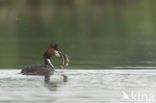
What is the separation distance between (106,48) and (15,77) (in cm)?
965

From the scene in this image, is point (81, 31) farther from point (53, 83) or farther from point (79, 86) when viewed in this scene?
point (79, 86)

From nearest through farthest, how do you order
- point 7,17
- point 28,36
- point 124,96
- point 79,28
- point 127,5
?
point 124,96, point 28,36, point 79,28, point 7,17, point 127,5

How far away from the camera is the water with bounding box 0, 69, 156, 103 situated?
16234mm

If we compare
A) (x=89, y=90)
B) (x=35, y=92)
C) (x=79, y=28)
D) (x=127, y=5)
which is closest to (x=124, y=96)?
(x=89, y=90)

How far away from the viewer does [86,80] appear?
18.6 metres

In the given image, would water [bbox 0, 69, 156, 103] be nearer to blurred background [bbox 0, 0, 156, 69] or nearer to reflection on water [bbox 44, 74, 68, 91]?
reflection on water [bbox 44, 74, 68, 91]

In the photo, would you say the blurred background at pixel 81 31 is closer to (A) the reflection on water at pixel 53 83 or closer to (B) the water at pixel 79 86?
(B) the water at pixel 79 86

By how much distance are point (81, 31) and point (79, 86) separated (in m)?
18.8

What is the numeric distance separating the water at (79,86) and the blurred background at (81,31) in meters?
2.19

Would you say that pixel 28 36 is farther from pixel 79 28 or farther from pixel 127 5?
pixel 127 5

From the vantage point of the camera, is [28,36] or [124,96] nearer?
[124,96]

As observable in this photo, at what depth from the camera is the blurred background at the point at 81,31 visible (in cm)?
2503

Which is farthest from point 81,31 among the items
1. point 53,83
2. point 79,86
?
point 79,86

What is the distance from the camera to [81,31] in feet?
120
